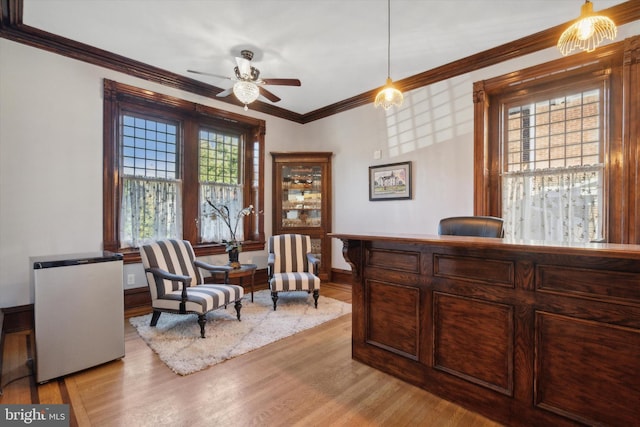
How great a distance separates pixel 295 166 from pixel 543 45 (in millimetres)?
3806

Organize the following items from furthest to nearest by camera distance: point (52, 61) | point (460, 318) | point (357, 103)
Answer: point (357, 103) → point (52, 61) → point (460, 318)

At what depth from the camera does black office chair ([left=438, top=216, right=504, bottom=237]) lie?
2562 millimetres

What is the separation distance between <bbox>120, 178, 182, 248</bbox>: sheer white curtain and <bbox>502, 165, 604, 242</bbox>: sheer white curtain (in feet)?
14.7

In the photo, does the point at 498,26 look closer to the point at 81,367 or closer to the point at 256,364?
the point at 256,364

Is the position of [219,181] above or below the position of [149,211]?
above

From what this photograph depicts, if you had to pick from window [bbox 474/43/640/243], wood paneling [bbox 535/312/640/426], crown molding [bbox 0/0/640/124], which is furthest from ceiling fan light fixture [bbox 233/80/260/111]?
wood paneling [bbox 535/312/640/426]

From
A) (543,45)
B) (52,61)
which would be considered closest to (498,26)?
(543,45)

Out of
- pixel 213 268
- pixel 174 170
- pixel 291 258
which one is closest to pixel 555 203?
pixel 291 258

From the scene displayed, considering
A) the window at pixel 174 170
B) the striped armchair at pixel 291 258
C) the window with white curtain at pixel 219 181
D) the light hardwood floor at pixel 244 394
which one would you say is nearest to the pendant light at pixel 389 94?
the striped armchair at pixel 291 258

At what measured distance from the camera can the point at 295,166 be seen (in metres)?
5.53

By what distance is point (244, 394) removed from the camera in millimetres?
2062

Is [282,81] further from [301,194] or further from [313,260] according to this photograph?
[301,194]

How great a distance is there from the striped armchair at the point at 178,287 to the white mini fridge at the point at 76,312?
1.86 feet

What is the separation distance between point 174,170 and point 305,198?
2223mm
